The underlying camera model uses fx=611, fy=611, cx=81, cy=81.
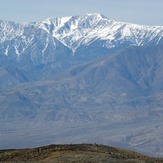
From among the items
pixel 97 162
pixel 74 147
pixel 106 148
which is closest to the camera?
pixel 97 162

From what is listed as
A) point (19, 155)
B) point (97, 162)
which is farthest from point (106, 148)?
point (97, 162)

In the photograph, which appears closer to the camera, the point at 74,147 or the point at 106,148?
the point at 74,147

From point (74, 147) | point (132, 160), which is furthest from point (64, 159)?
point (74, 147)

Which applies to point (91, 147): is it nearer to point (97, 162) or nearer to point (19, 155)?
point (19, 155)

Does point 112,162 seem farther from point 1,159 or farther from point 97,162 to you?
point 1,159

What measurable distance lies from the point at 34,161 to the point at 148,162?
37.9 ft

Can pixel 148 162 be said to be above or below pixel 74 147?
below

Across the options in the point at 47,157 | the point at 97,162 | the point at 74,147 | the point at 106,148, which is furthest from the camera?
the point at 106,148

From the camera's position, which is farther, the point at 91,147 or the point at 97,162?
the point at 91,147

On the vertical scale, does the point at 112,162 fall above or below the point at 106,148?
below

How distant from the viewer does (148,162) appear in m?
62.2

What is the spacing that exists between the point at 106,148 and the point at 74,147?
20.1 ft

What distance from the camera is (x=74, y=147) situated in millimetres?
72250

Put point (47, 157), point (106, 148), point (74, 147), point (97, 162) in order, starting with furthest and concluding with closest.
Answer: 1. point (106, 148)
2. point (74, 147)
3. point (47, 157)
4. point (97, 162)
